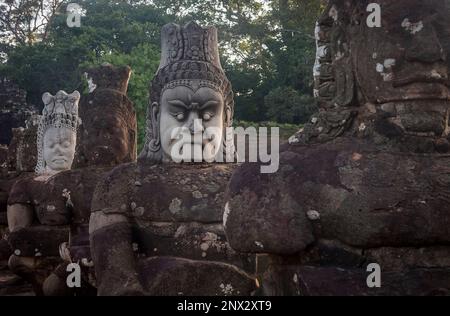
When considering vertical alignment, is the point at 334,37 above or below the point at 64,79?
below

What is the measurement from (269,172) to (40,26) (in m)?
26.2

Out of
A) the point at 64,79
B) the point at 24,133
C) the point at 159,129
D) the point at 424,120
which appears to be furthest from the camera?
the point at 64,79

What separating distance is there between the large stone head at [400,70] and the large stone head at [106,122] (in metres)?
3.57

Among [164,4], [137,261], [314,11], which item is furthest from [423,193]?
[164,4]

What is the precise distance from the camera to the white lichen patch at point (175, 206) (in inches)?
163

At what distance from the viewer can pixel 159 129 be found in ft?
14.8

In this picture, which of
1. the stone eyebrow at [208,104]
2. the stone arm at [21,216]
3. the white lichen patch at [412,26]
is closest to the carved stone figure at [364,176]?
the white lichen patch at [412,26]

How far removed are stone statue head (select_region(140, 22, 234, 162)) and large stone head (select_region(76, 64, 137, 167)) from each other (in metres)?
1.35

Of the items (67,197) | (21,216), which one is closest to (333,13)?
(67,197)

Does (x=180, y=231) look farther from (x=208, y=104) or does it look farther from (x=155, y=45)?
(x=155, y=45)

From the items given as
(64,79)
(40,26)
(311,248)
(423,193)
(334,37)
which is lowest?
(311,248)

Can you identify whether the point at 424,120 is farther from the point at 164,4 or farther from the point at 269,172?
the point at 164,4

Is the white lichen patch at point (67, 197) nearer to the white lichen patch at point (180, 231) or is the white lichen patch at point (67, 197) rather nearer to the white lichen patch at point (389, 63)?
the white lichen patch at point (180, 231)

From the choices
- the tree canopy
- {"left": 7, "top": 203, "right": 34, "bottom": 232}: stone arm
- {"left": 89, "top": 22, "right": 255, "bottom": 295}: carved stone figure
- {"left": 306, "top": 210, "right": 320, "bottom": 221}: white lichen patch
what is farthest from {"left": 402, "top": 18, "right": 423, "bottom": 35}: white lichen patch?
the tree canopy
